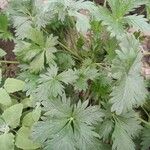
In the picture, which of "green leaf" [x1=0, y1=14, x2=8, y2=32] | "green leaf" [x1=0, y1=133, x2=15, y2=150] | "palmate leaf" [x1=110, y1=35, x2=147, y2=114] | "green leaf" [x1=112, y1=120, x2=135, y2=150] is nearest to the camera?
"palmate leaf" [x1=110, y1=35, x2=147, y2=114]

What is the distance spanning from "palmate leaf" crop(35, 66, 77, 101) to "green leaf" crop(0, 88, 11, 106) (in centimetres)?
20

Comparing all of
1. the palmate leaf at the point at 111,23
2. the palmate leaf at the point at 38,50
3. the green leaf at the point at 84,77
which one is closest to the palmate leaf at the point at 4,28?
the palmate leaf at the point at 38,50

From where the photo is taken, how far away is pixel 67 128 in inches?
74.4

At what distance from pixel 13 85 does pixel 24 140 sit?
1.18 ft

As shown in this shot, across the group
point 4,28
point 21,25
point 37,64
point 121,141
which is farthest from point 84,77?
point 4,28

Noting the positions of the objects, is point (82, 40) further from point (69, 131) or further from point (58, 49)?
point (69, 131)

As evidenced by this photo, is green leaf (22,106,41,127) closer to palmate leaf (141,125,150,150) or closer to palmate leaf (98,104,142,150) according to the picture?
palmate leaf (98,104,142,150)

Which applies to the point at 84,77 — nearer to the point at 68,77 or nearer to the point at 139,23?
the point at 68,77

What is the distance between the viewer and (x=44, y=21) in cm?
223

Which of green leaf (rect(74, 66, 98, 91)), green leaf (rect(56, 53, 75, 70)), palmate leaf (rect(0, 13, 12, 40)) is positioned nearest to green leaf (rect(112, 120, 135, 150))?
green leaf (rect(74, 66, 98, 91))

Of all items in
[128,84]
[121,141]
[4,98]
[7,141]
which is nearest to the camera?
[128,84]

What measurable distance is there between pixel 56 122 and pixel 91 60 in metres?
0.55

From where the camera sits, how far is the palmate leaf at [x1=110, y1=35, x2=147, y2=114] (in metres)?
1.80

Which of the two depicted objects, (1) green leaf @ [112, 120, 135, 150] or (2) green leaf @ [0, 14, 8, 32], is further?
(2) green leaf @ [0, 14, 8, 32]
